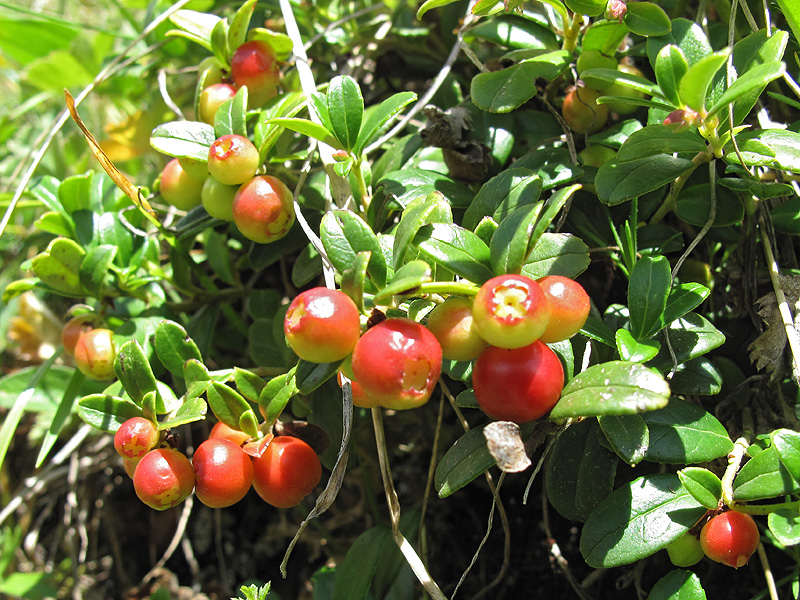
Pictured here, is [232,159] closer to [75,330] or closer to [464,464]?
[75,330]

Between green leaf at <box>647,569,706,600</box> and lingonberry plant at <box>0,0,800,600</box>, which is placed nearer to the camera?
lingonberry plant at <box>0,0,800,600</box>

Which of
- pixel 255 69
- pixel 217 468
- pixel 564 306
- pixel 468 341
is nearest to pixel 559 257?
pixel 564 306

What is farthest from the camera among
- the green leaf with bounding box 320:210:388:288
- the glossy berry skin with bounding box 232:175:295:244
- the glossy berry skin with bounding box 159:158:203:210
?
the glossy berry skin with bounding box 159:158:203:210

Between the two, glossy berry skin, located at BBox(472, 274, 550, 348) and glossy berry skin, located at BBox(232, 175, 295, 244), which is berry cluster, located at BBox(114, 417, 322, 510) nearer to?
glossy berry skin, located at BBox(232, 175, 295, 244)

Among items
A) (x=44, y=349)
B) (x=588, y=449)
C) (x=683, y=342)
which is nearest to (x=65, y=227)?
(x=44, y=349)

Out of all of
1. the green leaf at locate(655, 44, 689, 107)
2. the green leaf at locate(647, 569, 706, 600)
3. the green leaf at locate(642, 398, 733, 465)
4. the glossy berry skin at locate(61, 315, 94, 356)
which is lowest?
the green leaf at locate(647, 569, 706, 600)

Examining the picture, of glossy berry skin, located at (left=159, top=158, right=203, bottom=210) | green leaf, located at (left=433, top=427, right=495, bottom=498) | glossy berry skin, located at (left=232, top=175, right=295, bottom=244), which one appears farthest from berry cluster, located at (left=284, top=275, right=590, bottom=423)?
glossy berry skin, located at (left=159, top=158, right=203, bottom=210)

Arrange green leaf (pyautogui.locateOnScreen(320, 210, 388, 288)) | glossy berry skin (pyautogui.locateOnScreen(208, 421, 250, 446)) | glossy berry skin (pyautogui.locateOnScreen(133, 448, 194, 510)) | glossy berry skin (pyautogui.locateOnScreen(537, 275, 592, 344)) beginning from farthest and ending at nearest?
glossy berry skin (pyautogui.locateOnScreen(208, 421, 250, 446)), glossy berry skin (pyautogui.locateOnScreen(133, 448, 194, 510)), green leaf (pyautogui.locateOnScreen(320, 210, 388, 288)), glossy berry skin (pyautogui.locateOnScreen(537, 275, 592, 344))
